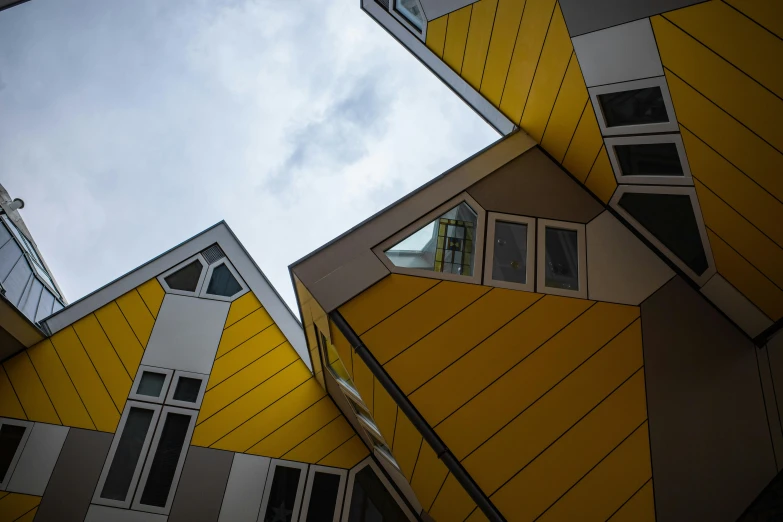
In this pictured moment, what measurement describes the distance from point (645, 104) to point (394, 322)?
257 centimetres

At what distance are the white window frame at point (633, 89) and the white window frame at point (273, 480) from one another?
4992mm

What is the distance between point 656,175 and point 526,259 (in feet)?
4.08

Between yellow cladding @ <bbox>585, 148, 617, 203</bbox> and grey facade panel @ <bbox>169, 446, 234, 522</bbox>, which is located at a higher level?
yellow cladding @ <bbox>585, 148, 617, 203</bbox>

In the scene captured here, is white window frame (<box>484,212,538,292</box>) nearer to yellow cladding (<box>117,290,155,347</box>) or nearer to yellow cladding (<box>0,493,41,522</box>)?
yellow cladding (<box>117,290,155,347</box>)

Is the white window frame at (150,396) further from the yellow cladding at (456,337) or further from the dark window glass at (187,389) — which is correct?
the yellow cladding at (456,337)

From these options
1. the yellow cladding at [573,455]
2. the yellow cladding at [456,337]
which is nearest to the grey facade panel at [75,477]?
the yellow cladding at [456,337]

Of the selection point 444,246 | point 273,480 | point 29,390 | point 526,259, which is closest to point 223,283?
point 29,390

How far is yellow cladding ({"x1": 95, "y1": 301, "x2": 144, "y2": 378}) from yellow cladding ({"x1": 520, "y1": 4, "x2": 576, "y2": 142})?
561 centimetres

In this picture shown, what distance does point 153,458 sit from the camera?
19.3ft

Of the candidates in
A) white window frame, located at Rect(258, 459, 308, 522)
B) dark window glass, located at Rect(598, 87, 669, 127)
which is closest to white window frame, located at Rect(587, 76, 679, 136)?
dark window glass, located at Rect(598, 87, 669, 127)

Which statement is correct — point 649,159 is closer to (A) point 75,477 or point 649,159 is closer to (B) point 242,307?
(B) point 242,307

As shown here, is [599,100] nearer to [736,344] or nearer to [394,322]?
[736,344]

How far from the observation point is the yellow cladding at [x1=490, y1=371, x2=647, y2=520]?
3.40m

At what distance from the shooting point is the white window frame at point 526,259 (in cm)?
429
